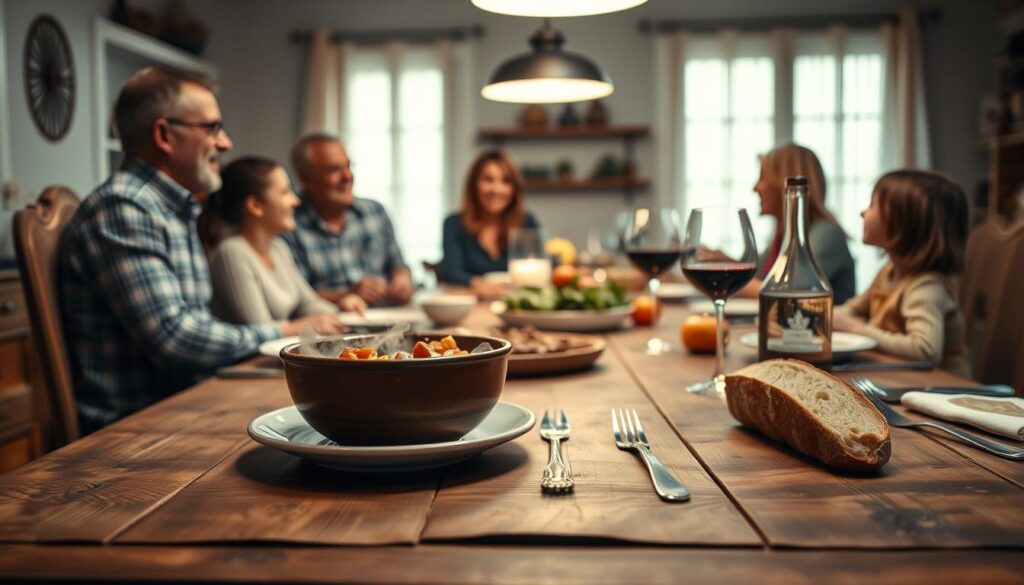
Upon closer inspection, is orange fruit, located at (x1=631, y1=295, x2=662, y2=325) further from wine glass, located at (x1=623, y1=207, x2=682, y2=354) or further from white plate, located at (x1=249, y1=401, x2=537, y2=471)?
white plate, located at (x1=249, y1=401, x2=537, y2=471)

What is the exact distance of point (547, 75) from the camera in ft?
9.50

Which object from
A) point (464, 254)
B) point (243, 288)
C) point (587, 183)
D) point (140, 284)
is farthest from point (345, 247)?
point (587, 183)

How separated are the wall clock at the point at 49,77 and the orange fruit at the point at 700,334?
3.67 m

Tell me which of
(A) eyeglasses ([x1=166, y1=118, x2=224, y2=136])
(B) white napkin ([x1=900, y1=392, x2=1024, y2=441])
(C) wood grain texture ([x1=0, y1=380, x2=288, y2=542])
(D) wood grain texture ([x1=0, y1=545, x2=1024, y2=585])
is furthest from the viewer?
(A) eyeglasses ([x1=166, y1=118, x2=224, y2=136])

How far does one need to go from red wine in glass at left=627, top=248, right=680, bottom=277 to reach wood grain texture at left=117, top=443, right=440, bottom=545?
1.11 metres

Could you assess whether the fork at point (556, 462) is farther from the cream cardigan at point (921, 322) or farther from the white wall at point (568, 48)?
the white wall at point (568, 48)

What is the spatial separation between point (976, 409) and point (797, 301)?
10.5 inches

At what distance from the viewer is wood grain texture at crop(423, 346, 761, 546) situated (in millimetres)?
Answer: 614

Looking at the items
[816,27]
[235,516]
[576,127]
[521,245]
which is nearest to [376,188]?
[576,127]

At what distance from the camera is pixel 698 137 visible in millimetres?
6090

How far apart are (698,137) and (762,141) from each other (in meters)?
0.43

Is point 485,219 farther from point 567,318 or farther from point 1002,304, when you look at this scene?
point 1002,304

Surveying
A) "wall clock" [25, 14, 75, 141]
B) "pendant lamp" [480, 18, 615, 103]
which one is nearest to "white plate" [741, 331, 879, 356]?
"pendant lamp" [480, 18, 615, 103]

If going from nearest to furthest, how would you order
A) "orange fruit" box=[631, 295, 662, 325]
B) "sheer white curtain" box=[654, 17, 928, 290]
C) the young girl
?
the young girl
"orange fruit" box=[631, 295, 662, 325]
"sheer white curtain" box=[654, 17, 928, 290]
